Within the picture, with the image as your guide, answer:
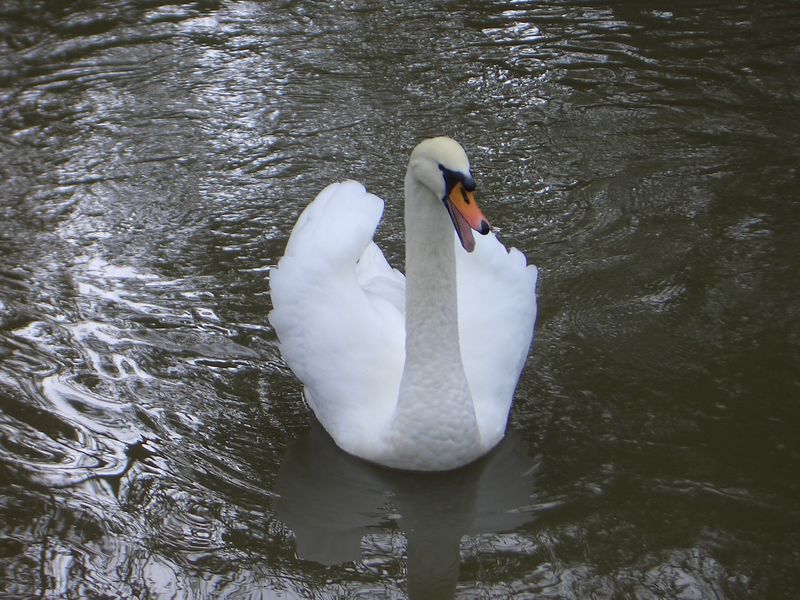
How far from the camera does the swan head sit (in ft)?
13.5

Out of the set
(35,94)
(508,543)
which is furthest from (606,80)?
(508,543)

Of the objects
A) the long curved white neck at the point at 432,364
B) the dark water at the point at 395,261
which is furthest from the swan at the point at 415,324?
the dark water at the point at 395,261

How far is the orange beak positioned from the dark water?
3.44 ft

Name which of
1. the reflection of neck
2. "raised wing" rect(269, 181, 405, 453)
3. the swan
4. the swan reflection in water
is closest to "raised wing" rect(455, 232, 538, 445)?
the swan

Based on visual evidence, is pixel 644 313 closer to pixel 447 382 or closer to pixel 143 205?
pixel 447 382

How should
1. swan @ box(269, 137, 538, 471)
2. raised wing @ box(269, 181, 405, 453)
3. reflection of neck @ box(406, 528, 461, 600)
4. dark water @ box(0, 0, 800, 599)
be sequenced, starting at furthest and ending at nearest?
raised wing @ box(269, 181, 405, 453), swan @ box(269, 137, 538, 471), dark water @ box(0, 0, 800, 599), reflection of neck @ box(406, 528, 461, 600)

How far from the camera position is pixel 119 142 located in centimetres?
776

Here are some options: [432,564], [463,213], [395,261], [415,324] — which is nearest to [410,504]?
[432,564]

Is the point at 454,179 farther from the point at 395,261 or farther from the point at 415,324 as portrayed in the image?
the point at 395,261

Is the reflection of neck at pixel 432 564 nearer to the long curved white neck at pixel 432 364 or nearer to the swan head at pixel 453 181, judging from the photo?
the long curved white neck at pixel 432 364

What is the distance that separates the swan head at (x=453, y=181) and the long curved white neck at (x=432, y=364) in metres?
0.20

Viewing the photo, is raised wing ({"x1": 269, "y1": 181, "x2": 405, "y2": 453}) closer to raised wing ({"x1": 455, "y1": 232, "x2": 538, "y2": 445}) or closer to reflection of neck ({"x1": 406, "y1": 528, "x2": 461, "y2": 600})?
raised wing ({"x1": 455, "y1": 232, "x2": 538, "y2": 445})

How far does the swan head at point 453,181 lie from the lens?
411 cm

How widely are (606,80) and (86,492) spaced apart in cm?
523
